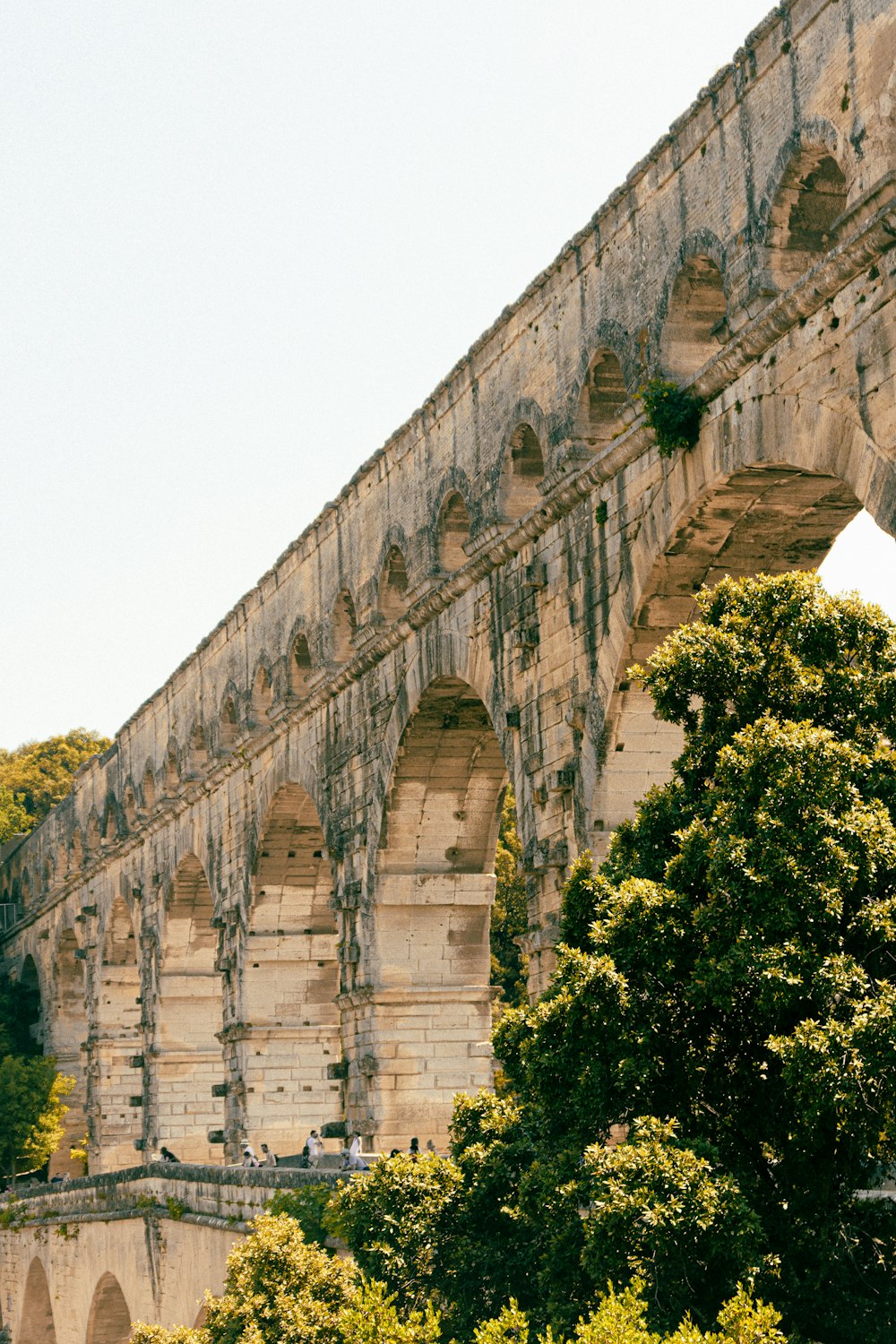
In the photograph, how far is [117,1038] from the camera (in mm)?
38406

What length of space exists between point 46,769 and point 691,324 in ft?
165

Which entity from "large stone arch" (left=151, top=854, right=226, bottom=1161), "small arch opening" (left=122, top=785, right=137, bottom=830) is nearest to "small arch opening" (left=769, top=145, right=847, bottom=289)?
"large stone arch" (left=151, top=854, right=226, bottom=1161)

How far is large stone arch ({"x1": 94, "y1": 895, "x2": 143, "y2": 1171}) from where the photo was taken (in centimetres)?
3775

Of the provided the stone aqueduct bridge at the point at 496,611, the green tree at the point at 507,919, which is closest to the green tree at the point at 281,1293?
the stone aqueduct bridge at the point at 496,611

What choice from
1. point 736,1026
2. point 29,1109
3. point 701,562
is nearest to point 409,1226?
point 736,1026

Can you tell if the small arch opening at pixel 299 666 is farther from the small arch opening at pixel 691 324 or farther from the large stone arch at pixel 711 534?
the small arch opening at pixel 691 324

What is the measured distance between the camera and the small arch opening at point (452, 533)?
67.8 ft

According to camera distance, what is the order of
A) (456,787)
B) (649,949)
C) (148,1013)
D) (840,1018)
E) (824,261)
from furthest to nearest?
(148,1013), (456,787), (824,261), (649,949), (840,1018)

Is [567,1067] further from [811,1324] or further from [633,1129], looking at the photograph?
[811,1324]

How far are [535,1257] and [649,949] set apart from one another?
326cm

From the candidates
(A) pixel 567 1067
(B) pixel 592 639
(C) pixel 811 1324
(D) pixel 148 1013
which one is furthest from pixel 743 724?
(D) pixel 148 1013

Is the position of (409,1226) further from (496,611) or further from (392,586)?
(392,586)

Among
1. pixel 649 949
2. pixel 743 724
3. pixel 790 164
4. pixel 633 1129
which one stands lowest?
pixel 633 1129

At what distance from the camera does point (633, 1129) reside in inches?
417
